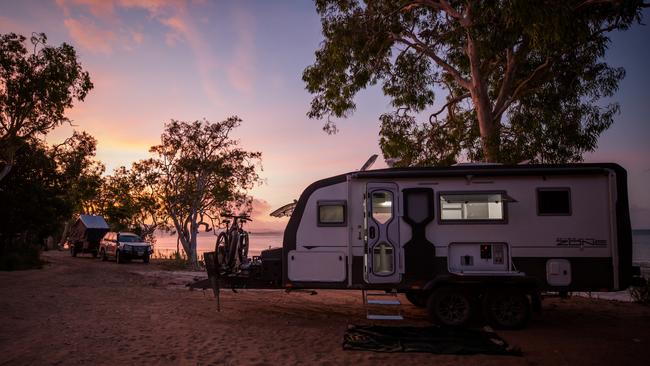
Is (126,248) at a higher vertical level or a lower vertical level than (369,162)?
lower

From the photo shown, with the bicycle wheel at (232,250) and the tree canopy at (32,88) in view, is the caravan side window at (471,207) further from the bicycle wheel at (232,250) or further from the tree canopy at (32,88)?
the tree canopy at (32,88)

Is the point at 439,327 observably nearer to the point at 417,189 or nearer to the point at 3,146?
the point at 417,189

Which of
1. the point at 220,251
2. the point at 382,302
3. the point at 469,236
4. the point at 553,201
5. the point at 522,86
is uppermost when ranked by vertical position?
the point at 522,86

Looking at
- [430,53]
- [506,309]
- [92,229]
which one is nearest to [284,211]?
[506,309]

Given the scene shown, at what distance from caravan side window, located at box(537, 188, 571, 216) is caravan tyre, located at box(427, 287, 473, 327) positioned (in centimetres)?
232

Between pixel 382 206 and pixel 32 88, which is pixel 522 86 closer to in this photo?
pixel 382 206

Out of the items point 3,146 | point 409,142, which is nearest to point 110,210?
point 3,146

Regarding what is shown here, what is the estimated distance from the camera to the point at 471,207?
29.9 feet

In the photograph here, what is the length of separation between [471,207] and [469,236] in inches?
23.7

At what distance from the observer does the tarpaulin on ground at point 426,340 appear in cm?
699

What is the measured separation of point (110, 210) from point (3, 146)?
26.7m

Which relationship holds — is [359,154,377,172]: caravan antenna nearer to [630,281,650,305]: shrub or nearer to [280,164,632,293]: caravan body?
[280,164,632,293]: caravan body

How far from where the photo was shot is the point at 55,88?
63.6 ft

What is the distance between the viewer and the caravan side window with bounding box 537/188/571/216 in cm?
895
